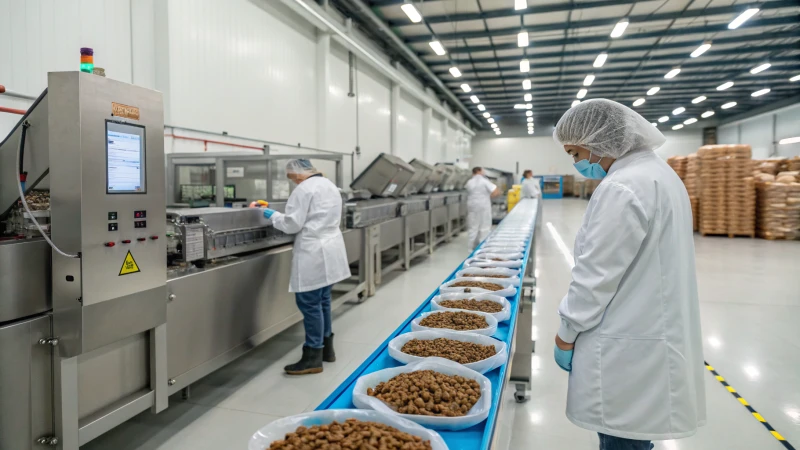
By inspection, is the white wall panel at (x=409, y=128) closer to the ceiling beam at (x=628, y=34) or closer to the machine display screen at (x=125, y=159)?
the ceiling beam at (x=628, y=34)

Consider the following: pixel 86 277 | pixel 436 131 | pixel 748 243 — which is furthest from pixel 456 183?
pixel 86 277

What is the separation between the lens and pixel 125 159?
173 cm

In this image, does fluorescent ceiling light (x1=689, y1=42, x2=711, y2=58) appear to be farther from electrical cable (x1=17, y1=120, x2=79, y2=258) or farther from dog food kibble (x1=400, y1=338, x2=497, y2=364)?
electrical cable (x1=17, y1=120, x2=79, y2=258)

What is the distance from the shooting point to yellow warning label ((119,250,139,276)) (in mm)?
1744

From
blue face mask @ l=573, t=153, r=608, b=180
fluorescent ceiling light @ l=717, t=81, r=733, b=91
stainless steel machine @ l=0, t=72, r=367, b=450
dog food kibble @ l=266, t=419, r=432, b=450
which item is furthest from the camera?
fluorescent ceiling light @ l=717, t=81, r=733, b=91

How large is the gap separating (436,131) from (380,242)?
29.8ft

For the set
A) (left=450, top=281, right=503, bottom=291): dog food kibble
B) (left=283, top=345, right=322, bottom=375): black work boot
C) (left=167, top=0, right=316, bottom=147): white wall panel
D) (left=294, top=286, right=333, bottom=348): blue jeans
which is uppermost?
(left=167, top=0, right=316, bottom=147): white wall panel

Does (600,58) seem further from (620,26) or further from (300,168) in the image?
(300,168)

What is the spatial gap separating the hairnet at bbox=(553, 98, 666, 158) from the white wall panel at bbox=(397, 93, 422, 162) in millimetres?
8848

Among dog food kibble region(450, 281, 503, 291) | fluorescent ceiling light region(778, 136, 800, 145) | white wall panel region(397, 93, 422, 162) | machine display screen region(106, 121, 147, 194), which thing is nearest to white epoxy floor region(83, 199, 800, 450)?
dog food kibble region(450, 281, 503, 291)

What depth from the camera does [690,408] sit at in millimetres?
1219

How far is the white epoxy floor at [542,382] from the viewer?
6.98 feet

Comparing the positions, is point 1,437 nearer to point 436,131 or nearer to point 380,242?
point 380,242

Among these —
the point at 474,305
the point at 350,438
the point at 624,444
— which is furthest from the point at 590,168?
the point at 350,438
